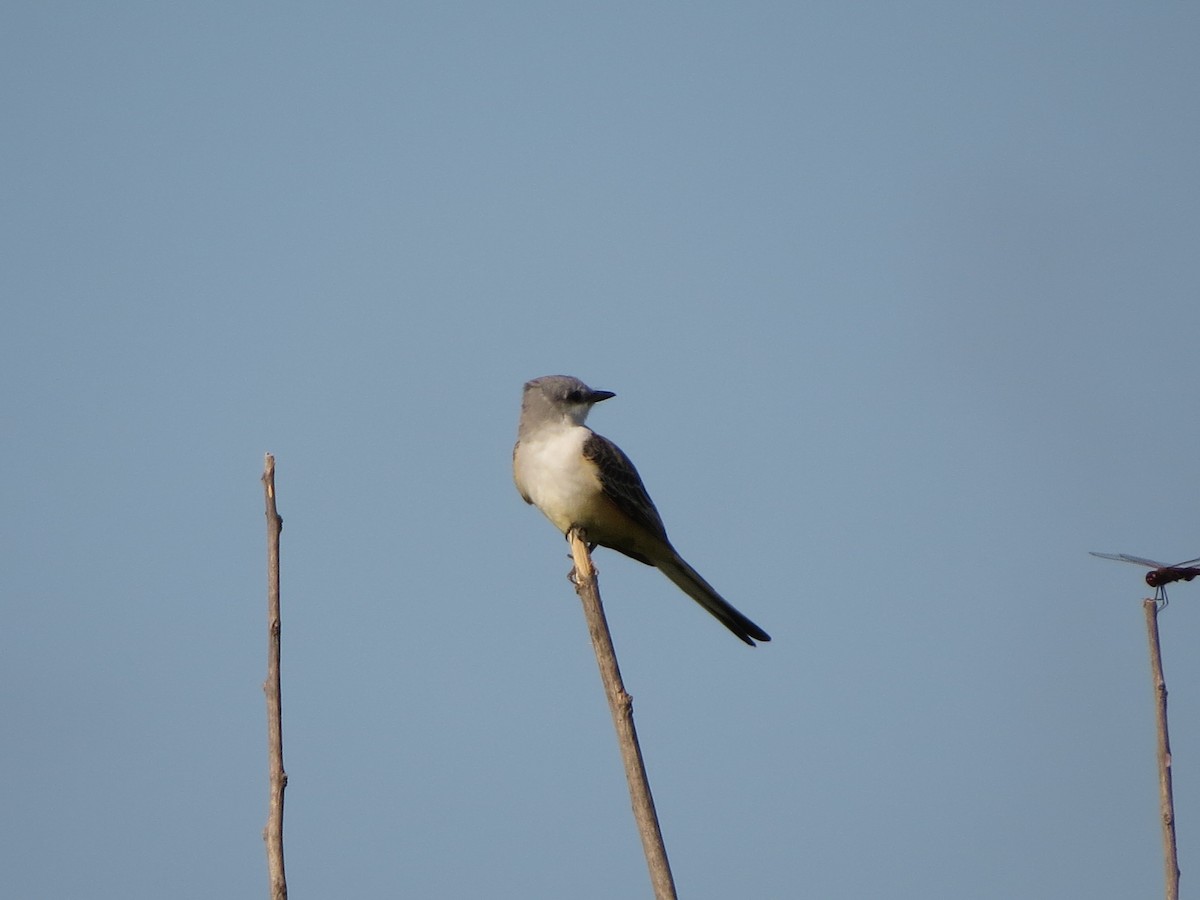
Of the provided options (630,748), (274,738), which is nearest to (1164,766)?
(630,748)

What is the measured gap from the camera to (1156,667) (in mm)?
4633

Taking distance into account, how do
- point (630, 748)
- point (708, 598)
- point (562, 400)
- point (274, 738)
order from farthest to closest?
point (562, 400), point (708, 598), point (630, 748), point (274, 738)

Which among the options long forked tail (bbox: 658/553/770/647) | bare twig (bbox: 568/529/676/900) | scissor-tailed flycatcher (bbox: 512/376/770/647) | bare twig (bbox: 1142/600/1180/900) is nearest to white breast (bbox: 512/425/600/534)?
scissor-tailed flycatcher (bbox: 512/376/770/647)

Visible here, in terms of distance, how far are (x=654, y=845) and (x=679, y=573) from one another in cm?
397

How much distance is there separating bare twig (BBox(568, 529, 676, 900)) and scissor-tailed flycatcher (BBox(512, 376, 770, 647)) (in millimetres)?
2796

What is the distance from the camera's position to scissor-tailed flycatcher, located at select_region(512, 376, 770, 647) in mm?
8109

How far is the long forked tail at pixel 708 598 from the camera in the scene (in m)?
7.69

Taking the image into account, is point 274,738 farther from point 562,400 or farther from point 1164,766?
point 562,400

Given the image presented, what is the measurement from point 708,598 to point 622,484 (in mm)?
858

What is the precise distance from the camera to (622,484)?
8.22 meters

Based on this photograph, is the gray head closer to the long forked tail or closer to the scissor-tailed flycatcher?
the scissor-tailed flycatcher

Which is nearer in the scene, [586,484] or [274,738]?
[274,738]

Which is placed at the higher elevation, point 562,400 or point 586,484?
point 562,400

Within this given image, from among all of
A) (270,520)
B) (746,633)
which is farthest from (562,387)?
(270,520)
